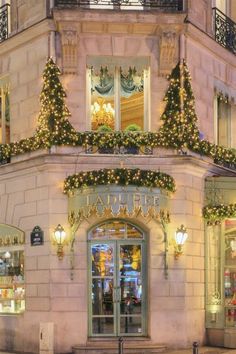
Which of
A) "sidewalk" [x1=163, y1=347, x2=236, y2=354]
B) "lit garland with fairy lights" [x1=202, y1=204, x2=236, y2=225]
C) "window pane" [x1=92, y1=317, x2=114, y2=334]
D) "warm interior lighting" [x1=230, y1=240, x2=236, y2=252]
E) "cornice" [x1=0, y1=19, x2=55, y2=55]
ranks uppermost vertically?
"cornice" [x1=0, y1=19, x2=55, y2=55]

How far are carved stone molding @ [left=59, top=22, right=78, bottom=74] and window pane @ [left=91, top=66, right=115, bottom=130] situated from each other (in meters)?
0.63

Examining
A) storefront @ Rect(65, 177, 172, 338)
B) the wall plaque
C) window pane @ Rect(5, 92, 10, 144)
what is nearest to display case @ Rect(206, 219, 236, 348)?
A: storefront @ Rect(65, 177, 172, 338)

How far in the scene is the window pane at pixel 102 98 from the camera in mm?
18094

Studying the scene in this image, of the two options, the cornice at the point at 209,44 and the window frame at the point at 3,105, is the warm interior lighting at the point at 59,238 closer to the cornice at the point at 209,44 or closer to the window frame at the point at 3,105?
the window frame at the point at 3,105

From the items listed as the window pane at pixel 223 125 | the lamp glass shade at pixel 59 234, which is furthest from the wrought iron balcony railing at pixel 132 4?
the lamp glass shade at pixel 59 234

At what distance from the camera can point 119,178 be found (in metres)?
16.6

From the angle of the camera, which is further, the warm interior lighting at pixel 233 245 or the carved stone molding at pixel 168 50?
the warm interior lighting at pixel 233 245

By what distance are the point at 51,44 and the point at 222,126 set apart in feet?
19.2

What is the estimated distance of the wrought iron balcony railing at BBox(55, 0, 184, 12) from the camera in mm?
17781

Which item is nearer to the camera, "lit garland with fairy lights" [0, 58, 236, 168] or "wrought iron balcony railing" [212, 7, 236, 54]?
"lit garland with fairy lights" [0, 58, 236, 168]

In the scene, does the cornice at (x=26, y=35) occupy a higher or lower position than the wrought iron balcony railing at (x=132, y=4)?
lower

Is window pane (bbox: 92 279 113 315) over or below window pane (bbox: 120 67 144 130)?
below

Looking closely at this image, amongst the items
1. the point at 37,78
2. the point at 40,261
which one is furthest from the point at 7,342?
the point at 37,78

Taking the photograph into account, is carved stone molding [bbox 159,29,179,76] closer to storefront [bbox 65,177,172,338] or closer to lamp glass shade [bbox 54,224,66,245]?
storefront [bbox 65,177,172,338]
